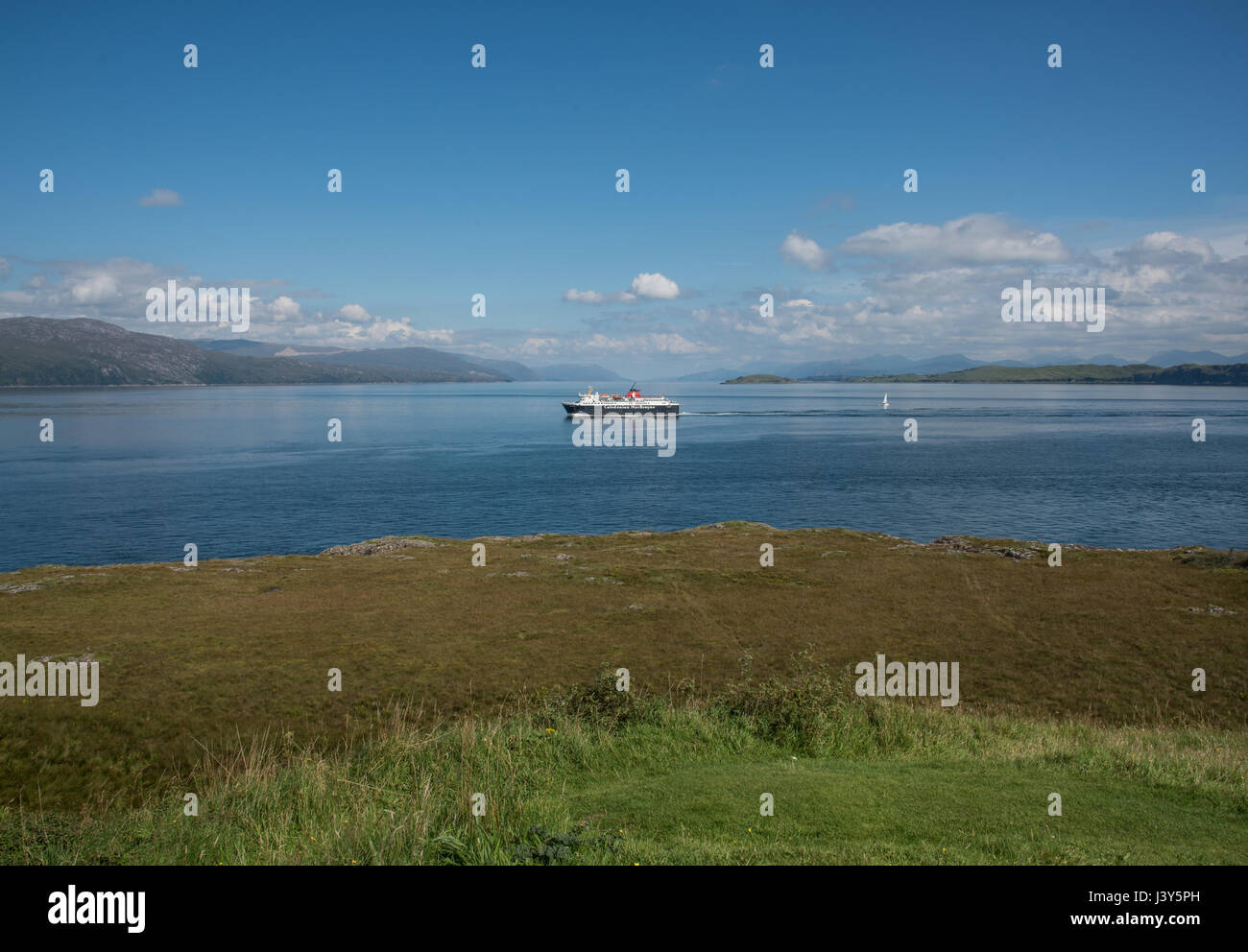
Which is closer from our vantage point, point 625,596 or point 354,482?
point 625,596

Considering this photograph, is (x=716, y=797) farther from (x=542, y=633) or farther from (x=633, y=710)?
(x=542, y=633)

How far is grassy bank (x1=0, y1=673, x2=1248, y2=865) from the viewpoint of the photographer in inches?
410

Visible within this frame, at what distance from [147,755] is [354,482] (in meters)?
82.3

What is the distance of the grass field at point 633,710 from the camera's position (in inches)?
454

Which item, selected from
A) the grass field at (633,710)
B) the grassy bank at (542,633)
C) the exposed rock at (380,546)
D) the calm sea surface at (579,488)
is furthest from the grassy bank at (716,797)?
the calm sea surface at (579,488)

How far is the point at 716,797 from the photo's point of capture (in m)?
12.8

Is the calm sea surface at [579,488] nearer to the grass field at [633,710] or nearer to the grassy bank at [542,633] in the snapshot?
the grassy bank at [542,633]

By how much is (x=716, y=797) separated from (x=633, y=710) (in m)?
7.36

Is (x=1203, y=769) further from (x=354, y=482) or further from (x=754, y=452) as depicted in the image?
(x=754, y=452)

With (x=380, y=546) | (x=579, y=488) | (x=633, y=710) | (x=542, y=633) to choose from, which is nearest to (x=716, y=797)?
(x=633, y=710)

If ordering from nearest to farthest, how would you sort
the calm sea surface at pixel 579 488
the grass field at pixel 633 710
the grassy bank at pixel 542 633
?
the grass field at pixel 633 710
the grassy bank at pixel 542 633
the calm sea surface at pixel 579 488

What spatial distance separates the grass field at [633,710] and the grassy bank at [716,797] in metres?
0.08

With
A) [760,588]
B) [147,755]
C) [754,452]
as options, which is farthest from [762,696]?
[754,452]
